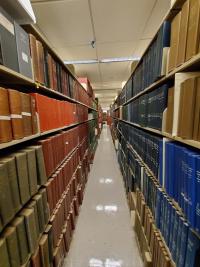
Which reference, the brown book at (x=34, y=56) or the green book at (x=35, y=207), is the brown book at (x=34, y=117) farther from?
the green book at (x=35, y=207)

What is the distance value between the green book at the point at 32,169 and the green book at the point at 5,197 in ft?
0.66

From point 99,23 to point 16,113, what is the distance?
194 centimetres

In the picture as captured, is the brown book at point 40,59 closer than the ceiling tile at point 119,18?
Yes

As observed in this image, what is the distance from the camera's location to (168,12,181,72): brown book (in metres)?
0.86

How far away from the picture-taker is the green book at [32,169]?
96cm

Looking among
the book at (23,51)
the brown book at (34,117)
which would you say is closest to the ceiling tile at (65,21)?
the book at (23,51)

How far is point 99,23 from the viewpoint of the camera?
215 centimetres

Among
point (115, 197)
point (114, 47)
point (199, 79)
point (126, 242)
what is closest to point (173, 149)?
point (199, 79)

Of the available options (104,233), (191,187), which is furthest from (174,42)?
(104,233)

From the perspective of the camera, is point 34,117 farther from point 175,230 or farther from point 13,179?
point 175,230

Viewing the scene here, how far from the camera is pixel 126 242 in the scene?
68.6 inches

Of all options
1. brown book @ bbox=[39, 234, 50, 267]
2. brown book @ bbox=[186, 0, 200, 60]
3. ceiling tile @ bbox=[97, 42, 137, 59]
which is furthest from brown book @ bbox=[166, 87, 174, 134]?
ceiling tile @ bbox=[97, 42, 137, 59]

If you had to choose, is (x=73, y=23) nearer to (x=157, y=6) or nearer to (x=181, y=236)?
(x=157, y=6)

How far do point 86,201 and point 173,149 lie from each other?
205cm
